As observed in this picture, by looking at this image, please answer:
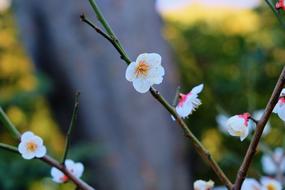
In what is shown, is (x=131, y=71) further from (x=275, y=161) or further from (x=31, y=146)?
(x=275, y=161)

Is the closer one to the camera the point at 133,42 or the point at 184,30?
the point at 133,42

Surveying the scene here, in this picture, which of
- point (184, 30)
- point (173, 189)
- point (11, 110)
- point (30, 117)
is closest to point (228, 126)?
point (173, 189)

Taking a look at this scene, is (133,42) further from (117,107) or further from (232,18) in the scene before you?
(232,18)

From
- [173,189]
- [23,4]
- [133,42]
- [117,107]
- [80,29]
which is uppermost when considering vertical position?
[23,4]

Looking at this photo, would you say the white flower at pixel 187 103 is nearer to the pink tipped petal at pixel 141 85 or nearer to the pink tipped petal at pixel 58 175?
the pink tipped petal at pixel 141 85

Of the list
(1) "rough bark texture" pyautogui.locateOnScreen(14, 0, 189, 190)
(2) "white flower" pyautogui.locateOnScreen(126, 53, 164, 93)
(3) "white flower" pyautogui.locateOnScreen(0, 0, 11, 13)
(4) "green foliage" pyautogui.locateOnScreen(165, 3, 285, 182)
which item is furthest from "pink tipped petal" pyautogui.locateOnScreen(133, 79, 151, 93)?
(3) "white flower" pyautogui.locateOnScreen(0, 0, 11, 13)

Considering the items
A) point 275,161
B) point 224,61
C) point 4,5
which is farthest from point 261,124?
point 4,5

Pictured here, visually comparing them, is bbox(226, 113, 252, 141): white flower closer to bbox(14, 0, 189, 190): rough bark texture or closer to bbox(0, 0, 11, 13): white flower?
bbox(14, 0, 189, 190): rough bark texture
